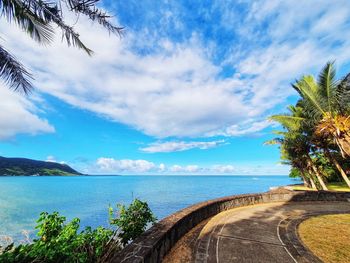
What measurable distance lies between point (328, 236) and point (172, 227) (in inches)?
185

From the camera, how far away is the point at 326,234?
18.8 ft

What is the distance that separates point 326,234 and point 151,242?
5483mm

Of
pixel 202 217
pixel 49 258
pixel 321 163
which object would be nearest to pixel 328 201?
pixel 202 217

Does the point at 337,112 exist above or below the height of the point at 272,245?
above

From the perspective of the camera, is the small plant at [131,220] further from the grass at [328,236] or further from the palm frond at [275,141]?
the palm frond at [275,141]

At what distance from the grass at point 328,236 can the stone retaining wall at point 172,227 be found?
119 inches

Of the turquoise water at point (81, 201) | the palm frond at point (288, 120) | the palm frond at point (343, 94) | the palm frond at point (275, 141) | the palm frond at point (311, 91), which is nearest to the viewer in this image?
the palm frond at point (343, 94)

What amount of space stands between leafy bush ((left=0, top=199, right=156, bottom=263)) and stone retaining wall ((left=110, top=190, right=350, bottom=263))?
0.45 m

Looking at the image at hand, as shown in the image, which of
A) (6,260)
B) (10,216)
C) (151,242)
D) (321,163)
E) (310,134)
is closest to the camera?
(6,260)

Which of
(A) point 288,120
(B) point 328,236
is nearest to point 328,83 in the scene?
(A) point 288,120

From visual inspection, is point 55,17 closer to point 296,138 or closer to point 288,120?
point 288,120

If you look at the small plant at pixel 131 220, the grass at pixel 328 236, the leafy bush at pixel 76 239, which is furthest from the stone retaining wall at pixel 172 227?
Result: the grass at pixel 328 236

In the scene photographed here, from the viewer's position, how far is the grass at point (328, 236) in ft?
14.5

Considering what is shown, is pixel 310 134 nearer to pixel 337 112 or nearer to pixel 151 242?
pixel 337 112
